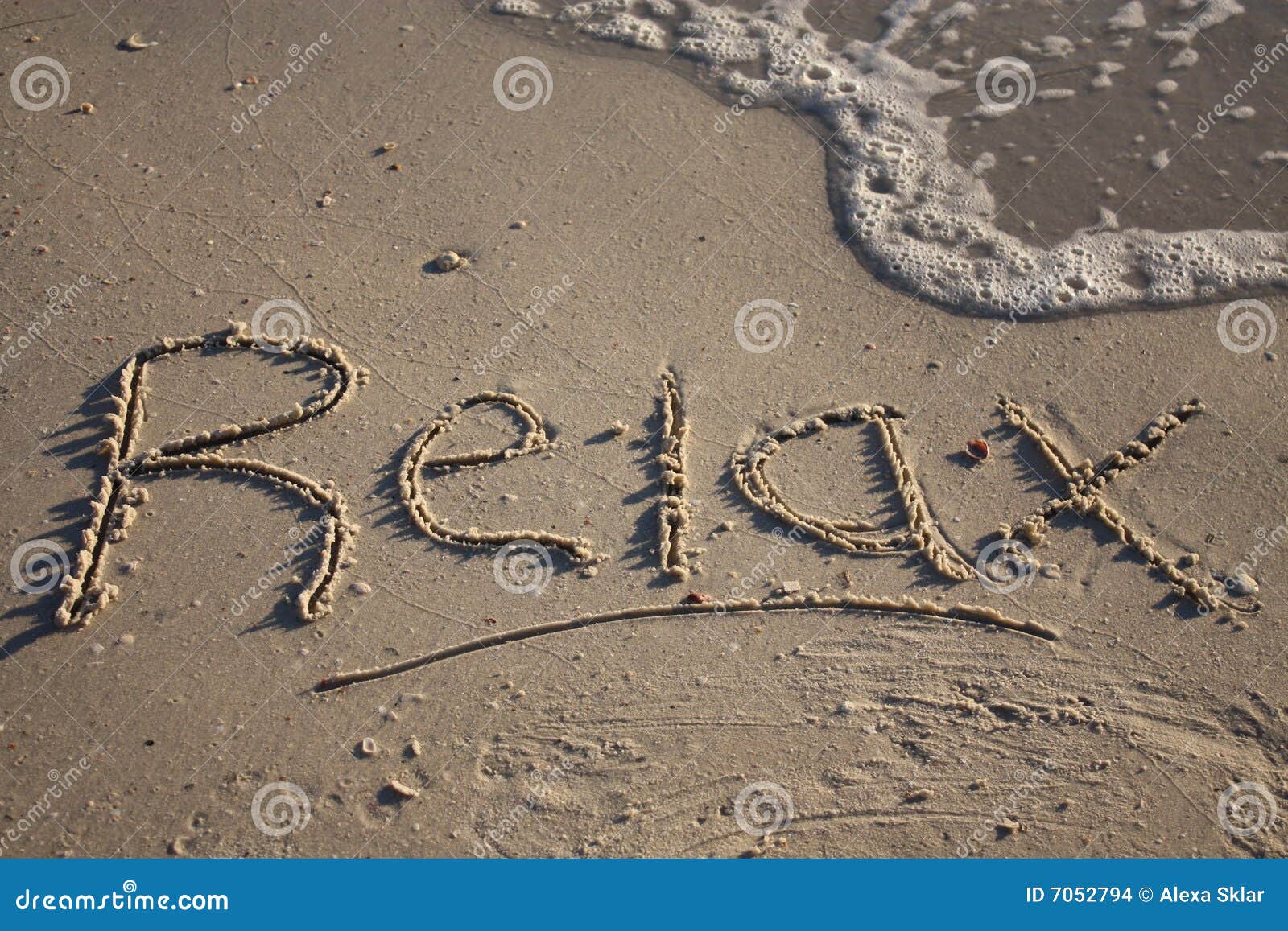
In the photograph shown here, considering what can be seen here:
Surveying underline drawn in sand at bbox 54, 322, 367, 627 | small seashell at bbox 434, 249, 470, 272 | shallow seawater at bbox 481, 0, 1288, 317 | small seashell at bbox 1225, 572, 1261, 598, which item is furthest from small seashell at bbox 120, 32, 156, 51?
small seashell at bbox 1225, 572, 1261, 598

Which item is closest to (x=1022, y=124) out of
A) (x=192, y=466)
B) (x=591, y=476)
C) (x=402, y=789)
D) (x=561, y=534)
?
(x=591, y=476)

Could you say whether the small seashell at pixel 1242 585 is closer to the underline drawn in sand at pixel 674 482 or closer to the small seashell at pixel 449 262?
the underline drawn in sand at pixel 674 482

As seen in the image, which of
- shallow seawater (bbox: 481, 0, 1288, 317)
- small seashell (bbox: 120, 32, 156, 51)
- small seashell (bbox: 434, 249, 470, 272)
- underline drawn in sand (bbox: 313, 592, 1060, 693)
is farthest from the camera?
small seashell (bbox: 120, 32, 156, 51)

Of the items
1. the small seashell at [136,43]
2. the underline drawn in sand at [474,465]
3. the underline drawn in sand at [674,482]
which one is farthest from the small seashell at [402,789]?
the small seashell at [136,43]

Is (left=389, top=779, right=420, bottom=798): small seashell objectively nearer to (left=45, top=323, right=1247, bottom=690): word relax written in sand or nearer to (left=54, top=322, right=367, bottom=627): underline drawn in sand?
(left=45, top=323, right=1247, bottom=690): word relax written in sand

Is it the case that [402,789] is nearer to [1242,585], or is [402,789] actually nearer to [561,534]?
[561,534]

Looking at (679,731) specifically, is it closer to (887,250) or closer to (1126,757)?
(1126,757)
